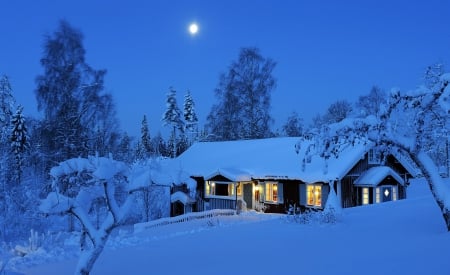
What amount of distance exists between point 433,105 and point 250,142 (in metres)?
22.2

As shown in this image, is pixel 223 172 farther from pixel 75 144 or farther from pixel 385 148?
pixel 385 148

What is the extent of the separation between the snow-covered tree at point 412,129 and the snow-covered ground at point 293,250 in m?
1.49

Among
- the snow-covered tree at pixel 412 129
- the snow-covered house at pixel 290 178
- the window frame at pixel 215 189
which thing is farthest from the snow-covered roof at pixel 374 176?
the snow-covered tree at pixel 412 129

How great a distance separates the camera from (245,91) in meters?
39.6

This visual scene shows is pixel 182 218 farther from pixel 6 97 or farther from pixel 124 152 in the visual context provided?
pixel 6 97

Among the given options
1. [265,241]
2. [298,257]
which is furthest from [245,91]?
[298,257]

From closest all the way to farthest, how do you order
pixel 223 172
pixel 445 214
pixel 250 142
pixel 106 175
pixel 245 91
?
pixel 106 175 < pixel 445 214 < pixel 223 172 < pixel 250 142 < pixel 245 91

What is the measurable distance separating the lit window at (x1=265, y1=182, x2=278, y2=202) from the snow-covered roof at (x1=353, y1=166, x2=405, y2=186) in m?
4.86

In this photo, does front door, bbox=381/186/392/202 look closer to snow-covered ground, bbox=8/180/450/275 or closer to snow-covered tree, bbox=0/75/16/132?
snow-covered ground, bbox=8/180/450/275

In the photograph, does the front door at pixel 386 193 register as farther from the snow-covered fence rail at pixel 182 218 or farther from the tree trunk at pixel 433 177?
the tree trunk at pixel 433 177

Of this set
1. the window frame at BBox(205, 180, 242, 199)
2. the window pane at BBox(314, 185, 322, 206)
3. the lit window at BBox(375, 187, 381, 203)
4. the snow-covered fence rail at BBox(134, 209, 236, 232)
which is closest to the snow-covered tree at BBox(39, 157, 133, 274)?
the snow-covered fence rail at BBox(134, 209, 236, 232)

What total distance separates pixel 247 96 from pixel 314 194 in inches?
613

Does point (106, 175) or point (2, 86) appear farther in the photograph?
point (2, 86)

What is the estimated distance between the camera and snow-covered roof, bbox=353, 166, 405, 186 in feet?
85.7
